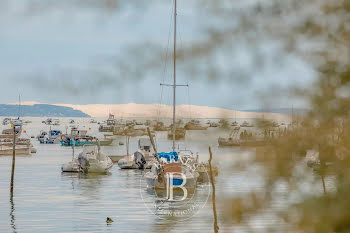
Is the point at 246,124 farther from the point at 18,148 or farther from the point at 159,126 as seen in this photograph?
the point at 18,148

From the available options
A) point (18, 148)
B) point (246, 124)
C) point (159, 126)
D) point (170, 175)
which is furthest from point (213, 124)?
point (18, 148)

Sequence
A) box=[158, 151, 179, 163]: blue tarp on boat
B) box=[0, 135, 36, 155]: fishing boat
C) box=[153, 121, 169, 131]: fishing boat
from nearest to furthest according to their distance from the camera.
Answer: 1. box=[153, 121, 169, 131]: fishing boat
2. box=[158, 151, 179, 163]: blue tarp on boat
3. box=[0, 135, 36, 155]: fishing boat


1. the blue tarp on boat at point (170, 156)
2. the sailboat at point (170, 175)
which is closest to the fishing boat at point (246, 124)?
the sailboat at point (170, 175)

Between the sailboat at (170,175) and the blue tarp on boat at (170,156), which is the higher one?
the blue tarp on boat at (170,156)

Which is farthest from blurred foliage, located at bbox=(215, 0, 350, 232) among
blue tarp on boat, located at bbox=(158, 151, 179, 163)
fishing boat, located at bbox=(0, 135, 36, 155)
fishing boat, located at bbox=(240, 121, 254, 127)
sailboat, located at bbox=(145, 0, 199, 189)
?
fishing boat, located at bbox=(0, 135, 36, 155)

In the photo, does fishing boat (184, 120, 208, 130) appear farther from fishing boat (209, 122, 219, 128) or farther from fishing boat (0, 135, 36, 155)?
fishing boat (0, 135, 36, 155)

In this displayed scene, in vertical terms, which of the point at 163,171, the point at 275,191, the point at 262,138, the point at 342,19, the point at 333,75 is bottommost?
the point at 163,171

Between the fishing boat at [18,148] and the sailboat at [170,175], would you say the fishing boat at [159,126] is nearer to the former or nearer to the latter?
the sailboat at [170,175]

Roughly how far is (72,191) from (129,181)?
7.54 metres

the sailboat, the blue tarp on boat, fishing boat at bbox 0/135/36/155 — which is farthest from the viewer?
fishing boat at bbox 0/135/36/155

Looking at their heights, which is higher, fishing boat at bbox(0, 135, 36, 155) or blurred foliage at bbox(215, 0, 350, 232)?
blurred foliage at bbox(215, 0, 350, 232)

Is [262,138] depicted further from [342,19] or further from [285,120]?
[342,19]

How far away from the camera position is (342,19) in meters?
1.21

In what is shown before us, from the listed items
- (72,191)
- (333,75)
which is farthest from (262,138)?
(72,191)
